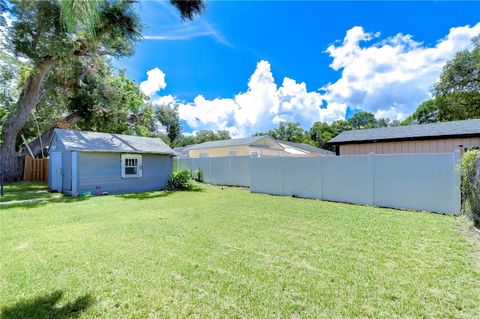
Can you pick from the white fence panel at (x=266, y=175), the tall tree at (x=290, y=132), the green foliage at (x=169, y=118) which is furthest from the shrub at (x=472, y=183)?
the tall tree at (x=290, y=132)

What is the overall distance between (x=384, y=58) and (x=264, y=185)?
9.78 m

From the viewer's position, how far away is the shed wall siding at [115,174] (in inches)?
441

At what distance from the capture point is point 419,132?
43.9ft

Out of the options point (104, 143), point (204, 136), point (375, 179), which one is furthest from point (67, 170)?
point (204, 136)

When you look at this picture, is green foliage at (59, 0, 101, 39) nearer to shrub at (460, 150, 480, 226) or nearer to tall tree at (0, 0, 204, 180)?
tall tree at (0, 0, 204, 180)

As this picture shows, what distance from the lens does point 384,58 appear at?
13.7 meters

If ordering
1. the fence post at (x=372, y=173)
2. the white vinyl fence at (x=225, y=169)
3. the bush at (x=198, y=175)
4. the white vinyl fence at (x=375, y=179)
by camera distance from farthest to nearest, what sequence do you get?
the bush at (x=198, y=175) < the white vinyl fence at (x=225, y=169) < the fence post at (x=372, y=173) < the white vinyl fence at (x=375, y=179)

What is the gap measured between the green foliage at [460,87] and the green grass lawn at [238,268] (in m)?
19.7

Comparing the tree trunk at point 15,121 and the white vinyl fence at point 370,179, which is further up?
the tree trunk at point 15,121

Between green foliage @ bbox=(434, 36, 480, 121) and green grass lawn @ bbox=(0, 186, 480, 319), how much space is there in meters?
19.7

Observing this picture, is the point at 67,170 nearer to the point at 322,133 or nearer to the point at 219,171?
the point at 219,171

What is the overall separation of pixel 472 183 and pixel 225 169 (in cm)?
1116

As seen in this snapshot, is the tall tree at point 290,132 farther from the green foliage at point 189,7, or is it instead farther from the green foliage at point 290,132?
the green foliage at point 189,7

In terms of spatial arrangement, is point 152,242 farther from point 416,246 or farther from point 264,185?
point 264,185
